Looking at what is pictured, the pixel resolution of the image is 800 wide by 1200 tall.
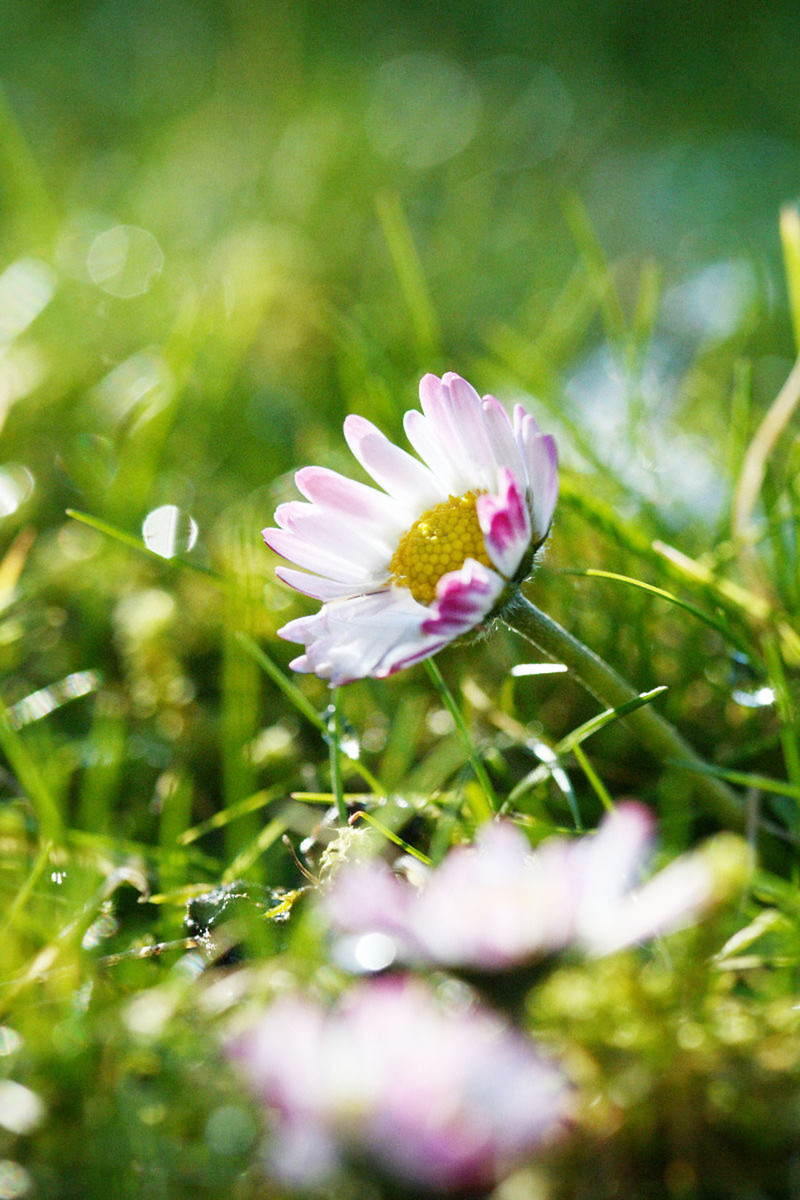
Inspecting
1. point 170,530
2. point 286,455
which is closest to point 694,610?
point 170,530

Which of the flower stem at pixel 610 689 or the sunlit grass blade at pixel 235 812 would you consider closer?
the flower stem at pixel 610 689

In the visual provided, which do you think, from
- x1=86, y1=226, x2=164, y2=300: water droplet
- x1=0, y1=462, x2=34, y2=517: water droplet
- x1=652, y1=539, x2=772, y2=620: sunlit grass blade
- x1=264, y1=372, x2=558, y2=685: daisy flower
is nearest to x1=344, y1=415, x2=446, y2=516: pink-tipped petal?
x1=264, y1=372, x2=558, y2=685: daisy flower

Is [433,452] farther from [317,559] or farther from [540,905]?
[540,905]

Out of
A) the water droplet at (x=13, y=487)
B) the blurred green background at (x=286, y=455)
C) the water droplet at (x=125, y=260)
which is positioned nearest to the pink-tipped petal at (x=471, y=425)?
the blurred green background at (x=286, y=455)

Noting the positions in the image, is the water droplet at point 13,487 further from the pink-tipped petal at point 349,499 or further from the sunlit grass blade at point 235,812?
the pink-tipped petal at point 349,499

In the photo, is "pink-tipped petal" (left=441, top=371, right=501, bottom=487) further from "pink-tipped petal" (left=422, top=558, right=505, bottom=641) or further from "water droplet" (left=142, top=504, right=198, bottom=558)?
"water droplet" (left=142, top=504, right=198, bottom=558)
